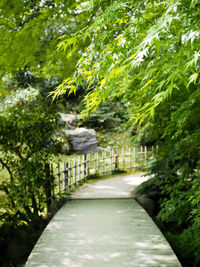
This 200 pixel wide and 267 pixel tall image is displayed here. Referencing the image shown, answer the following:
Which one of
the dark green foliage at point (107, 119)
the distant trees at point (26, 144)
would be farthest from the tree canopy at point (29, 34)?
the dark green foliage at point (107, 119)

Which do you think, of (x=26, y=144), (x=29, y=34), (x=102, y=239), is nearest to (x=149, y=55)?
(x=102, y=239)

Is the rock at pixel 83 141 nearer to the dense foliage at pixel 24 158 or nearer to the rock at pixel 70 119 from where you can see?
the rock at pixel 70 119

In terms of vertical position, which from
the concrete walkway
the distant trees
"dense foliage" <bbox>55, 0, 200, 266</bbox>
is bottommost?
the concrete walkway

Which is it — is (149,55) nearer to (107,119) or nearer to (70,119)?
(70,119)

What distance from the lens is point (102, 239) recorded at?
438 centimetres

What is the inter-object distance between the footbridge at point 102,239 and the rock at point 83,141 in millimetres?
8175

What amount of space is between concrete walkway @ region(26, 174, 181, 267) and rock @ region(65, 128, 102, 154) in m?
8.19

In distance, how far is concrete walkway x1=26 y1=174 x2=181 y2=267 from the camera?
3695 millimetres

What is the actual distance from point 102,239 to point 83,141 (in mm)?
10712

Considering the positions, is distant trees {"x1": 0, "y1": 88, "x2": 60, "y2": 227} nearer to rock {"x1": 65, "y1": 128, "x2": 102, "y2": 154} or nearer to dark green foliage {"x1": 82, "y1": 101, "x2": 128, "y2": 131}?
rock {"x1": 65, "y1": 128, "x2": 102, "y2": 154}

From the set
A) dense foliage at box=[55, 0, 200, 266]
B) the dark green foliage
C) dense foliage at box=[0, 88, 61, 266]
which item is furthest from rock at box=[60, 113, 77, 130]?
dense foliage at box=[55, 0, 200, 266]

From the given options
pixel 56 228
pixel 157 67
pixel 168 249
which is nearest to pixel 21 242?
pixel 56 228

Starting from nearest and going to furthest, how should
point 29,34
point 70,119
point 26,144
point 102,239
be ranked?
point 102,239 < point 29,34 < point 26,144 < point 70,119

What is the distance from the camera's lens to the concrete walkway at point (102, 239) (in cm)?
370
